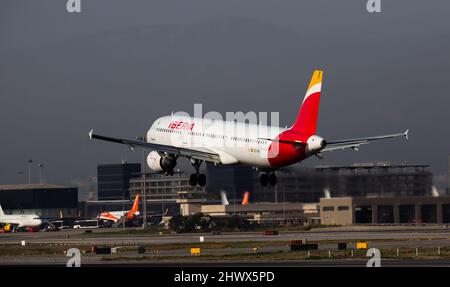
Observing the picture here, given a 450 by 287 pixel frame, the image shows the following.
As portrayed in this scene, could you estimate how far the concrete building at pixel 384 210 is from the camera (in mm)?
143950

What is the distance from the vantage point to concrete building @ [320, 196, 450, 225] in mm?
143950

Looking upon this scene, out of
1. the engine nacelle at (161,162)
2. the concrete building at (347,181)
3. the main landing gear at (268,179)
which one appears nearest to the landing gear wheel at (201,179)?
the engine nacelle at (161,162)

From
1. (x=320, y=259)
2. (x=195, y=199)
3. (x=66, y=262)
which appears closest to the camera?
(x=320, y=259)

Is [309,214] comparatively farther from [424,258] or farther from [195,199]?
[424,258]

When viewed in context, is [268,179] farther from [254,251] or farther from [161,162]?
[254,251]

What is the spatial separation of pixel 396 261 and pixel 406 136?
13.2 metres

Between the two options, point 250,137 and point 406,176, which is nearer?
point 250,137

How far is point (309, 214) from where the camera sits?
16425 cm

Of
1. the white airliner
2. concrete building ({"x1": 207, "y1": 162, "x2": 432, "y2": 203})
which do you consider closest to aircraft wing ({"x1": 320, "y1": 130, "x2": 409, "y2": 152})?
the white airliner

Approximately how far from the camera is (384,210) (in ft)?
494

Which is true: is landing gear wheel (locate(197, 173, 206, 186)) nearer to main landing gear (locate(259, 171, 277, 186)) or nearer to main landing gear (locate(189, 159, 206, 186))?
main landing gear (locate(189, 159, 206, 186))

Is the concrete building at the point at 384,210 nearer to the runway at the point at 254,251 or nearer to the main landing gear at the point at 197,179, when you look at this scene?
the runway at the point at 254,251
